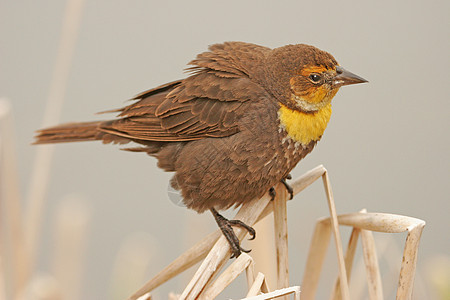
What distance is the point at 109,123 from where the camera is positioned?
9.07ft

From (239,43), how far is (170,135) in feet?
1.57

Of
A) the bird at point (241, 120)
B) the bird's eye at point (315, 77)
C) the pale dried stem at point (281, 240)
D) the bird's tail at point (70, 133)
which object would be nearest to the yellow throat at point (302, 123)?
the bird at point (241, 120)

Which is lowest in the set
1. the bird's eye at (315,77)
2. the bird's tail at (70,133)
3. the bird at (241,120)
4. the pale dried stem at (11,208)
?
the pale dried stem at (11,208)

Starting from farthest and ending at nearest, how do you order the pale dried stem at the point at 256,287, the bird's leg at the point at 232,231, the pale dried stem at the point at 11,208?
the pale dried stem at the point at 11,208 < the bird's leg at the point at 232,231 < the pale dried stem at the point at 256,287

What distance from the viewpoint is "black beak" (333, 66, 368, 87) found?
92.7 inches

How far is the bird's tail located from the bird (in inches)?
10.9

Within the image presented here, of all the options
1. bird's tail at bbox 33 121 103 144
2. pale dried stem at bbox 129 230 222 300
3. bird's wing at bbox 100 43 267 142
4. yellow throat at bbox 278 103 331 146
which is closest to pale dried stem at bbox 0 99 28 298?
bird's tail at bbox 33 121 103 144

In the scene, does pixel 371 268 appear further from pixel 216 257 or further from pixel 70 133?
pixel 70 133

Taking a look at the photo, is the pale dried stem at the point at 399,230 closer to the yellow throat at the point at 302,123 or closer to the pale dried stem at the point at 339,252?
the pale dried stem at the point at 339,252

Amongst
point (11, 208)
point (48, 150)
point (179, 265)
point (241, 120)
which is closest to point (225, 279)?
point (179, 265)

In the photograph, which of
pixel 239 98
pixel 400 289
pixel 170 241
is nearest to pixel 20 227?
pixel 239 98

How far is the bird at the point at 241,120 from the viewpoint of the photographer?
2398 mm

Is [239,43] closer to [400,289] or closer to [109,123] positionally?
[109,123]

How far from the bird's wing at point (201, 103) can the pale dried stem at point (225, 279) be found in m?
0.69
